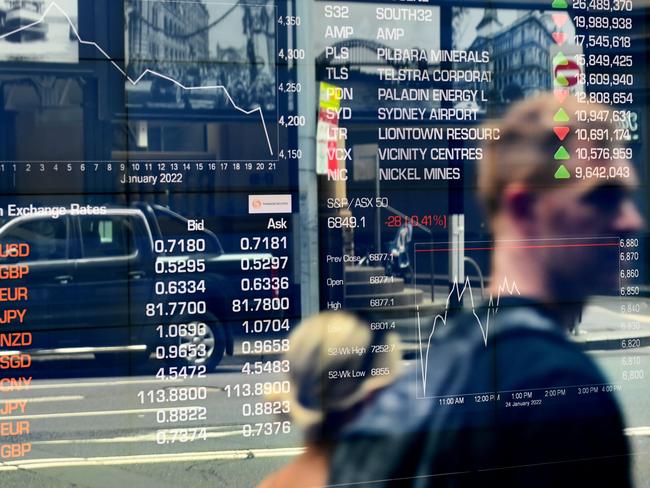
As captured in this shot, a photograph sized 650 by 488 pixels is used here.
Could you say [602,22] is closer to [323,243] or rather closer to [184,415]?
[323,243]

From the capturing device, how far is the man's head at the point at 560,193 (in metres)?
5.37

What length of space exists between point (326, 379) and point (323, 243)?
0.69 m

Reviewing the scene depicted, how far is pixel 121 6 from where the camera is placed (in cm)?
480

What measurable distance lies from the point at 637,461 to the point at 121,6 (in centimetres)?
374

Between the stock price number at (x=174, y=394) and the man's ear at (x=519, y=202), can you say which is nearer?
the stock price number at (x=174, y=394)

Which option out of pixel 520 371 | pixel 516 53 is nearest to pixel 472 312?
pixel 520 371

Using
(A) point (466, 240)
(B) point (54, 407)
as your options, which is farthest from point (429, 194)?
(B) point (54, 407)

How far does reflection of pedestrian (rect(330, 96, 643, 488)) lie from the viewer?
17.1 feet

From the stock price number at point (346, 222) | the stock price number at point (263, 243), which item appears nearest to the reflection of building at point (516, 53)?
the stock price number at point (346, 222)

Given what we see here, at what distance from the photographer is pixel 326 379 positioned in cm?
505

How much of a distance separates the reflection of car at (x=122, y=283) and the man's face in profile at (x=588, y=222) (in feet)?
5.70

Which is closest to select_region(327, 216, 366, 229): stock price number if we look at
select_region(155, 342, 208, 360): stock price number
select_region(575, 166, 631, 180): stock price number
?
select_region(155, 342, 208, 360): stock price number

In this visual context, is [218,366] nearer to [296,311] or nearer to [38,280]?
[296,311]

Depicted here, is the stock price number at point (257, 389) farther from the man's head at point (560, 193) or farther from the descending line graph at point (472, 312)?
the man's head at point (560, 193)
